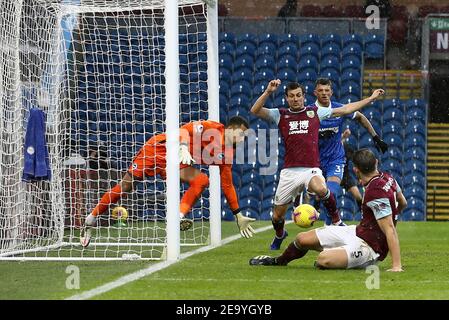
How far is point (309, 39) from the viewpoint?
25.0 metres

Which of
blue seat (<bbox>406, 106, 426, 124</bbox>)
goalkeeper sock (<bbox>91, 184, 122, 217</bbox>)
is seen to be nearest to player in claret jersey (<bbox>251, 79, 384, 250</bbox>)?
goalkeeper sock (<bbox>91, 184, 122, 217</bbox>)

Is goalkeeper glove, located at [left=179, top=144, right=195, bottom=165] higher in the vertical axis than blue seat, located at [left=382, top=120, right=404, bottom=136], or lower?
higher

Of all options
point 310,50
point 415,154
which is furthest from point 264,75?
point 415,154

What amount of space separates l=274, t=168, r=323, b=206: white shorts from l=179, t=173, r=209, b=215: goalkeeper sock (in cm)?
100

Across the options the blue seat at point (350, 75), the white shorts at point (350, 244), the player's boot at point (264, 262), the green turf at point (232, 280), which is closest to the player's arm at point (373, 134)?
the green turf at point (232, 280)

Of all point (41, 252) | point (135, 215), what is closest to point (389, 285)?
point (41, 252)

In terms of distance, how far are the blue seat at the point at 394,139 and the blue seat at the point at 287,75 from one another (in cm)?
248

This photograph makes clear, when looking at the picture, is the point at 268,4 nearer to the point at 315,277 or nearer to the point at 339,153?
the point at 339,153

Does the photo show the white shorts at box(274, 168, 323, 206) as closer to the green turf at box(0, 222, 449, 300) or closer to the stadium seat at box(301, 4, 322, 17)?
the green turf at box(0, 222, 449, 300)

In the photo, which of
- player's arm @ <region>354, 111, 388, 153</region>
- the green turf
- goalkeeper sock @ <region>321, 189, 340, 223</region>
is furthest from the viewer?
player's arm @ <region>354, 111, 388, 153</region>

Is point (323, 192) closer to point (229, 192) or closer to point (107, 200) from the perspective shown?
point (229, 192)

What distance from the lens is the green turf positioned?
7.75 metres

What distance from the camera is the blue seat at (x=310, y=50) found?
81.9 feet

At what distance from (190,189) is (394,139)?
1203 cm
